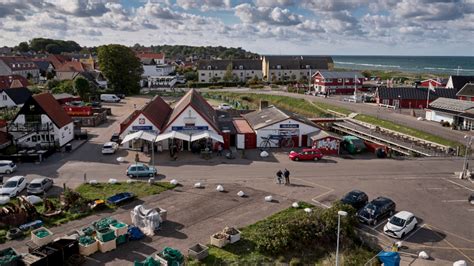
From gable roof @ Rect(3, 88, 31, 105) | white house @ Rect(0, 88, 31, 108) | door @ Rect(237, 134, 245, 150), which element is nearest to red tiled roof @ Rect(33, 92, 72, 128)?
door @ Rect(237, 134, 245, 150)

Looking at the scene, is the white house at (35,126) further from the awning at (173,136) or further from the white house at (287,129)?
the white house at (287,129)

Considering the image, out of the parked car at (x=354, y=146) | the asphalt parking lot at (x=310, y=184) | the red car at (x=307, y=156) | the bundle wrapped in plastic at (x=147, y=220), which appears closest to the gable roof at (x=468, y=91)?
the asphalt parking lot at (x=310, y=184)

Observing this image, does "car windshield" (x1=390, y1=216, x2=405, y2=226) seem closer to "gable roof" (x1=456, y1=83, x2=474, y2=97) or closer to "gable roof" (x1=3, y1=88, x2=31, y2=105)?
"gable roof" (x1=456, y1=83, x2=474, y2=97)

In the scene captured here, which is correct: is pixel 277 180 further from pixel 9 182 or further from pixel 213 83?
pixel 213 83

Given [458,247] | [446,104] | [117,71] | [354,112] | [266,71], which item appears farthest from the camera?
[266,71]

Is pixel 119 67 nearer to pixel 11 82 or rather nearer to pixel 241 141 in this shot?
pixel 11 82

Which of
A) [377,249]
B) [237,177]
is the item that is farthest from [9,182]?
[377,249]
